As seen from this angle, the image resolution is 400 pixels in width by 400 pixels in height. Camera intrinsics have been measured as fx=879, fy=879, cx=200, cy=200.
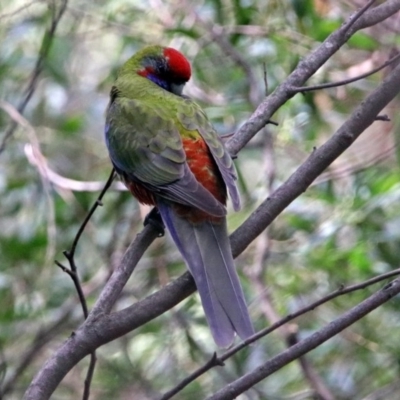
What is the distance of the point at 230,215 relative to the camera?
4648mm

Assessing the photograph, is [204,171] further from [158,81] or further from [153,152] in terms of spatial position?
[158,81]

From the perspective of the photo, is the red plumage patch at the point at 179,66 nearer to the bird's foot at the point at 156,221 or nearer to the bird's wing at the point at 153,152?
the bird's wing at the point at 153,152

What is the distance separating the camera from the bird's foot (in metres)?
2.96

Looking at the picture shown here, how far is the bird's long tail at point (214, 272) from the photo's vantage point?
2.61 m

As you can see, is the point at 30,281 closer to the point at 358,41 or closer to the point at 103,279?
the point at 103,279

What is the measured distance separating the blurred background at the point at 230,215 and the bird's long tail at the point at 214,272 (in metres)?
1.04

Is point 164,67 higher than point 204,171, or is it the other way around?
point 164,67

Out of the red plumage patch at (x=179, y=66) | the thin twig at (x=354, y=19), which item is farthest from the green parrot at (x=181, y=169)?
the thin twig at (x=354, y=19)

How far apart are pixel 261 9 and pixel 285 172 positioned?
0.97 metres

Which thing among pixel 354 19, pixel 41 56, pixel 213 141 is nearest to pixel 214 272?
pixel 213 141

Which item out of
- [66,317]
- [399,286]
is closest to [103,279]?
[66,317]

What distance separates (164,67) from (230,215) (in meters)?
1.02

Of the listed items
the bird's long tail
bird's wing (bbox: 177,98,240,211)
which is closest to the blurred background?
bird's wing (bbox: 177,98,240,211)

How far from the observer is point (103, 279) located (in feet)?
15.2
